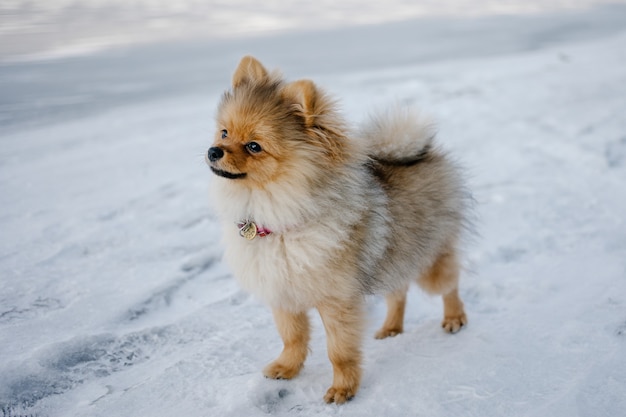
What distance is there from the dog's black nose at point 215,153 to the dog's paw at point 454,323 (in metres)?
1.60

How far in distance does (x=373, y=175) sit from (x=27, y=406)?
6.13 ft

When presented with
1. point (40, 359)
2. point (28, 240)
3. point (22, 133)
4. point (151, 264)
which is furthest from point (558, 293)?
point (22, 133)

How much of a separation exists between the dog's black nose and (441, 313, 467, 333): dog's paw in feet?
5.25

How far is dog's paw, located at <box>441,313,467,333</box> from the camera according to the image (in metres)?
2.91

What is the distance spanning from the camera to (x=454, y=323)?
115 inches

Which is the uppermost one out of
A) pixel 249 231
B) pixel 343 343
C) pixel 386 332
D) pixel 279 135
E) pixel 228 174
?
pixel 279 135

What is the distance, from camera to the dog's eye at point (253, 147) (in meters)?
2.28

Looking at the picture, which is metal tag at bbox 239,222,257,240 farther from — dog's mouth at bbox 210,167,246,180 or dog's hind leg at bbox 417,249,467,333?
dog's hind leg at bbox 417,249,467,333

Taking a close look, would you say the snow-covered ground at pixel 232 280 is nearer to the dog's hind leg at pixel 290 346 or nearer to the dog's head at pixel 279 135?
the dog's hind leg at pixel 290 346

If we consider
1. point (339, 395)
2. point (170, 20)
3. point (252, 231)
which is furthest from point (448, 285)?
point (170, 20)

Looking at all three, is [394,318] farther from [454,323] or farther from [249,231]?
[249,231]

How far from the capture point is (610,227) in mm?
3744

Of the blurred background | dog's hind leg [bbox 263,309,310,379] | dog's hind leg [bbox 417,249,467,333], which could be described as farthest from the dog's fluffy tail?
the blurred background

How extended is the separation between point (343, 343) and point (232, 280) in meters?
1.20
